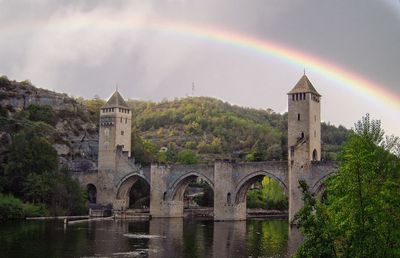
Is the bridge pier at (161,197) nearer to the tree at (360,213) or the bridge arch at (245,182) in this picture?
the bridge arch at (245,182)

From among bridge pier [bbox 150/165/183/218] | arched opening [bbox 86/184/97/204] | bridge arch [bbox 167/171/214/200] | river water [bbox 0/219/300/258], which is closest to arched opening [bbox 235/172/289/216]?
bridge arch [bbox 167/171/214/200]

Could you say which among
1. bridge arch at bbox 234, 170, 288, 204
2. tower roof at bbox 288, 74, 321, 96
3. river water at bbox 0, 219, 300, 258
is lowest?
river water at bbox 0, 219, 300, 258

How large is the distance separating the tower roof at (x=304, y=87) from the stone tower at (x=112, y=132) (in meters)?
23.0

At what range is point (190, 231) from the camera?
145 ft

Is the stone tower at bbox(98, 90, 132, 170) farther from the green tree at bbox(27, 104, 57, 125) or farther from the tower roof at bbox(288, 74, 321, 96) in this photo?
the tower roof at bbox(288, 74, 321, 96)

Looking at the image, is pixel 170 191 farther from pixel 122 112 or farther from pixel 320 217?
pixel 320 217

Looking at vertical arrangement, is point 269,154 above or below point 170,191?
above

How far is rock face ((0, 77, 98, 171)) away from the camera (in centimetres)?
7250

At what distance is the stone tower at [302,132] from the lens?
164 feet

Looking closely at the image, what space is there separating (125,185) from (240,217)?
16.6 metres

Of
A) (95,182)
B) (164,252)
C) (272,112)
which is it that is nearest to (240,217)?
(95,182)

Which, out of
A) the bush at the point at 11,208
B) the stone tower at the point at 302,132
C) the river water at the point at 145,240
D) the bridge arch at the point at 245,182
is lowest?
the river water at the point at 145,240

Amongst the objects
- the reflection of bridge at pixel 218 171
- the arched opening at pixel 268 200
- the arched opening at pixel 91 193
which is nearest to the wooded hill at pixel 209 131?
the arched opening at pixel 91 193

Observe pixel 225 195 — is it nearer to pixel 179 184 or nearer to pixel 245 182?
pixel 245 182
